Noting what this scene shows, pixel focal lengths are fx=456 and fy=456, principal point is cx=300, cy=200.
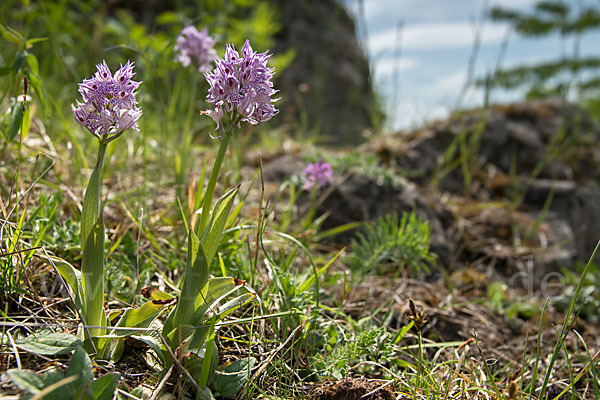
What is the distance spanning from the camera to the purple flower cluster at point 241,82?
119 cm

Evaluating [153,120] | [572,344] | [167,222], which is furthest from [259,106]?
[153,120]

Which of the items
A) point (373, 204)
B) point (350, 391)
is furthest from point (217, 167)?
point (373, 204)

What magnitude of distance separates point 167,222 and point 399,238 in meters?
1.08

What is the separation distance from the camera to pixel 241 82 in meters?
1.20

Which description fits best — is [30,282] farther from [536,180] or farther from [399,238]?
[536,180]

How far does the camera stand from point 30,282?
1.54m

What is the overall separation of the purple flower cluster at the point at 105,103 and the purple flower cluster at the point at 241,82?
218mm

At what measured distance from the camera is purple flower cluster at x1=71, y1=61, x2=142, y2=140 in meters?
1.19

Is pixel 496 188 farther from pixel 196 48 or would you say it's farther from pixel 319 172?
pixel 196 48

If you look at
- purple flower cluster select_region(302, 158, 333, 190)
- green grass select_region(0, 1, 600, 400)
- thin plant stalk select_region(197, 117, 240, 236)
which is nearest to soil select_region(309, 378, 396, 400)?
green grass select_region(0, 1, 600, 400)

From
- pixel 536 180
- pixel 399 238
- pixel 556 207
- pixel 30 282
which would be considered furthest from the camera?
pixel 536 180

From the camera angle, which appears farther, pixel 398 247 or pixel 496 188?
pixel 496 188

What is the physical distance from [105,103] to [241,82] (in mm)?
359

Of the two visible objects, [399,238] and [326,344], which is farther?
[399,238]
